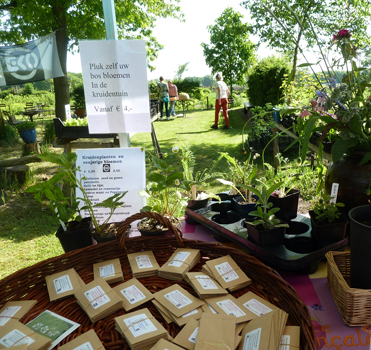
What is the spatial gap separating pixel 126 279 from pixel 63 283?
0.21 m

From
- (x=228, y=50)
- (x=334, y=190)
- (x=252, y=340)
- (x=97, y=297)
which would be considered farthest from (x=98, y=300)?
(x=228, y=50)

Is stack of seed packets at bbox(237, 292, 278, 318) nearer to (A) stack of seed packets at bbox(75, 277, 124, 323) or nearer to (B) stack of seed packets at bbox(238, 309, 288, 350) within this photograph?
(B) stack of seed packets at bbox(238, 309, 288, 350)

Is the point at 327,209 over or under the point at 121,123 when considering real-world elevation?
under

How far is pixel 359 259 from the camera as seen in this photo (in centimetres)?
76

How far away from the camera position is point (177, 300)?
912 millimetres

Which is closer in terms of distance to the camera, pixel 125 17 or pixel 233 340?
pixel 233 340

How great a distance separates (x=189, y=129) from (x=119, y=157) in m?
6.13

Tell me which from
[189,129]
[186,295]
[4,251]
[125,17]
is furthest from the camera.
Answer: [189,129]

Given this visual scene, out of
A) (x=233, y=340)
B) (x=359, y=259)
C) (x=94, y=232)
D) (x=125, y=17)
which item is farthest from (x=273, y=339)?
(x=125, y=17)

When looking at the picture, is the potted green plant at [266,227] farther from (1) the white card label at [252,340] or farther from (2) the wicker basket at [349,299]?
(1) the white card label at [252,340]

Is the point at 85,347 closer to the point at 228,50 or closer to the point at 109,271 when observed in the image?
the point at 109,271

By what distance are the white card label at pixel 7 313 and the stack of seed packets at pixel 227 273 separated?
0.60 metres

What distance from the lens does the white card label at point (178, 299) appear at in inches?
35.2

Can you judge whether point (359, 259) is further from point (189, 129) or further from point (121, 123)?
point (189, 129)
